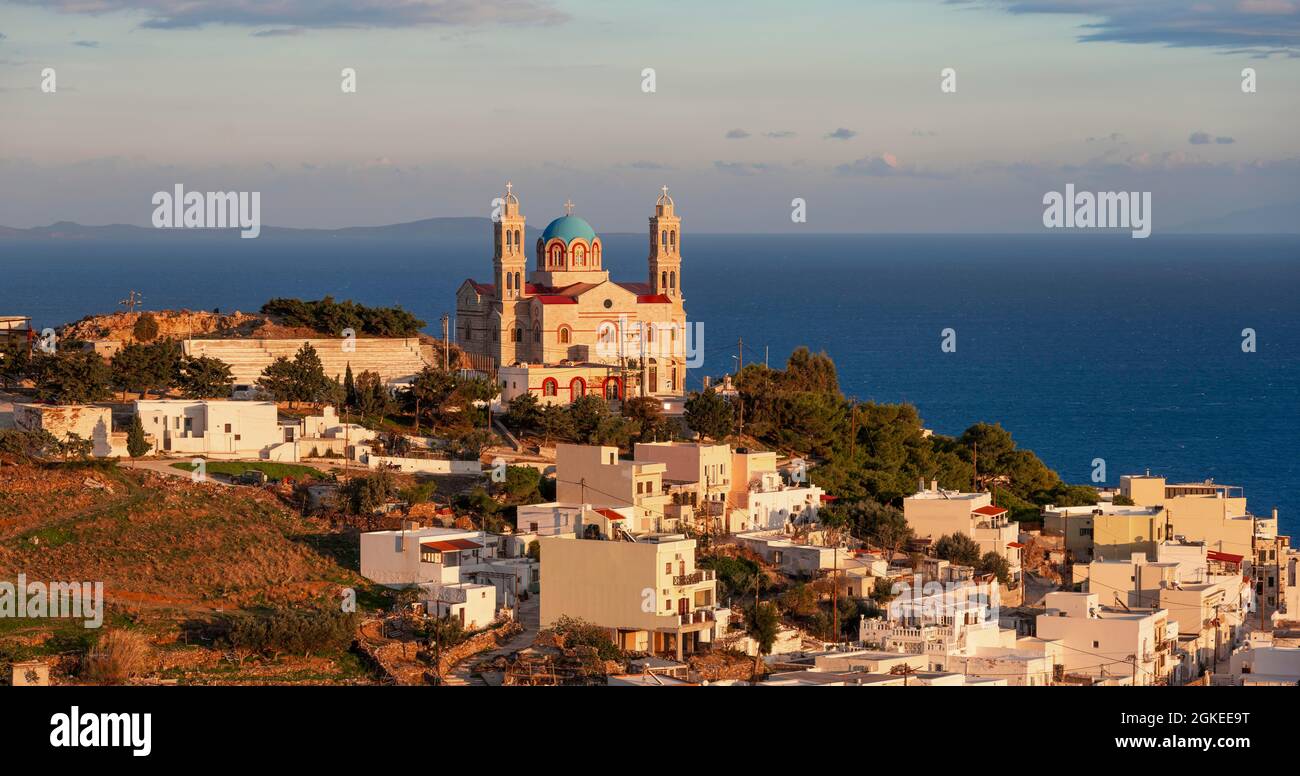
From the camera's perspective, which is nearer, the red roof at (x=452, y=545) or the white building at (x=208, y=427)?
the red roof at (x=452, y=545)

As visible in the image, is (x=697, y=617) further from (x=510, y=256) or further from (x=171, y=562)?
(x=510, y=256)

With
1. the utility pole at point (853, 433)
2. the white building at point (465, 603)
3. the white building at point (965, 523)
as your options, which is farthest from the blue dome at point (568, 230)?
the white building at point (465, 603)

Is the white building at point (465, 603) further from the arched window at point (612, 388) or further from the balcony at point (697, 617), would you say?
the arched window at point (612, 388)

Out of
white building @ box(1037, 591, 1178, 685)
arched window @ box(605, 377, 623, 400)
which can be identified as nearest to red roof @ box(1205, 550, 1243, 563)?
white building @ box(1037, 591, 1178, 685)

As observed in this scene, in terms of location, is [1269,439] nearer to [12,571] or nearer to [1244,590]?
[1244,590]
